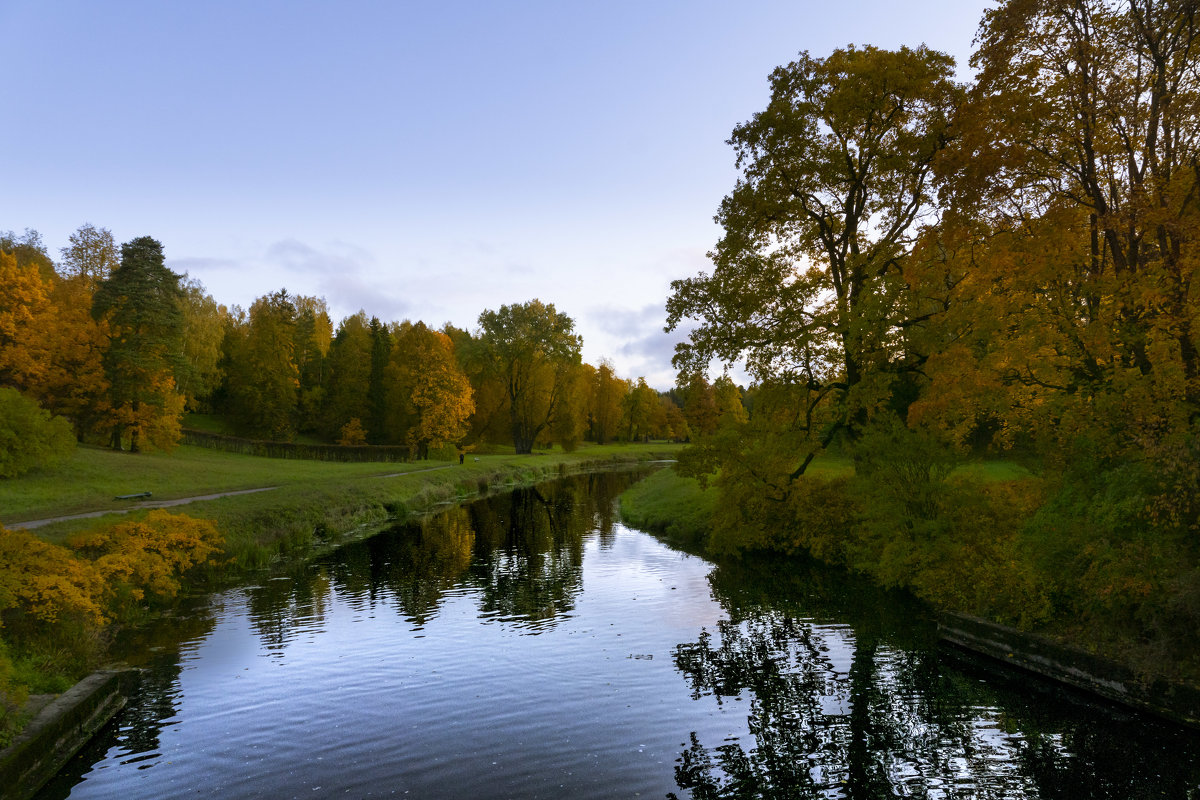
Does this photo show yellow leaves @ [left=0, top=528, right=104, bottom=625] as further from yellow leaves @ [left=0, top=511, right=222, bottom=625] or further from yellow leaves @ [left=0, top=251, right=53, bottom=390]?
yellow leaves @ [left=0, top=251, right=53, bottom=390]

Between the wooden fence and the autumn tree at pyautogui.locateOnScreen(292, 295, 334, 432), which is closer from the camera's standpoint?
the wooden fence

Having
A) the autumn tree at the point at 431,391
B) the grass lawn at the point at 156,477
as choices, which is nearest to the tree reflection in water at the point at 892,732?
the grass lawn at the point at 156,477

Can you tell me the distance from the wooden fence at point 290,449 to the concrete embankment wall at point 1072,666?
2151 inches

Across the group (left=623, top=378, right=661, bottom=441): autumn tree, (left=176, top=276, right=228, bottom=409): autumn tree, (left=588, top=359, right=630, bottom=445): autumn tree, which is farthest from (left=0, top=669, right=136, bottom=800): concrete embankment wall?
(left=623, top=378, right=661, bottom=441): autumn tree

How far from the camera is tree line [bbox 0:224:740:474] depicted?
1560 inches

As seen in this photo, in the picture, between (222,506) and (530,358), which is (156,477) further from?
(530,358)

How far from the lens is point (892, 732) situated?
33.9ft

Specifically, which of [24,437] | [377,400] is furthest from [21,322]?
[377,400]

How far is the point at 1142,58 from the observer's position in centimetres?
1379

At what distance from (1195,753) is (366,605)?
17078 mm

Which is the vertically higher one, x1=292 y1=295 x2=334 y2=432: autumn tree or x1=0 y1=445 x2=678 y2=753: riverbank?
x1=292 y1=295 x2=334 y2=432: autumn tree

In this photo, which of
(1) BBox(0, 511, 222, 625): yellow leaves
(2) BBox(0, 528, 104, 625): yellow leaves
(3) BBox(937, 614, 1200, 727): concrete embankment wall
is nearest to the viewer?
(3) BBox(937, 614, 1200, 727): concrete embankment wall

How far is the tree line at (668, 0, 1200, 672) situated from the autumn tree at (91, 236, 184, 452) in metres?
38.0

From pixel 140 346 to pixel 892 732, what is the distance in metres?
48.4
